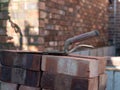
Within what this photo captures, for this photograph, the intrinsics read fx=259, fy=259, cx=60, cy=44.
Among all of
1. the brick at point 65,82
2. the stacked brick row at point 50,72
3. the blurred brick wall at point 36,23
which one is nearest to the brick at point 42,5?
the blurred brick wall at point 36,23

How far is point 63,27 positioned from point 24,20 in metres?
0.89

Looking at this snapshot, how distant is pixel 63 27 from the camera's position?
4.34 meters

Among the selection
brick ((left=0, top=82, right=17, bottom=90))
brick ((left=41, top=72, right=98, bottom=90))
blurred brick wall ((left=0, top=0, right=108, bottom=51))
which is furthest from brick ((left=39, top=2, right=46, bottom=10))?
brick ((left=41, top=72, right=98, bottom=90))

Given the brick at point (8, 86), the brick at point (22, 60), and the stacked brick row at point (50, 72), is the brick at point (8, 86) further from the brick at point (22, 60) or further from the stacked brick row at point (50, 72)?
the brick at point (22, 60)

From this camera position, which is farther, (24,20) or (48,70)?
(24,20)

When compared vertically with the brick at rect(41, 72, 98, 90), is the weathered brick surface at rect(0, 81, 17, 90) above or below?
below

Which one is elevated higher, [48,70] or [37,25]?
[37,25]

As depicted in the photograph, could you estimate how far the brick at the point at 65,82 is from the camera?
1.67m

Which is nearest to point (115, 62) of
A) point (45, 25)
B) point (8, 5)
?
point (45, 25)

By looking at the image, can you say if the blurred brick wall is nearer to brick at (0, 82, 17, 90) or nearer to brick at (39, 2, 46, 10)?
brick at (39, 2, 46, 10)

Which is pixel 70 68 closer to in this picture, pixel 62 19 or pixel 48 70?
pixel 48 70

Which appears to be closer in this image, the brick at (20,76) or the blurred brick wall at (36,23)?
the brick at (20,76)

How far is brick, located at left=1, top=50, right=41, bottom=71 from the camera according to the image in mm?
1840

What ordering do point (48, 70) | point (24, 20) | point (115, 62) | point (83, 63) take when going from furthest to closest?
1. point (24, 20)
2. point (115, 62)
3. point (48, 70)
4. point (83, 63)
